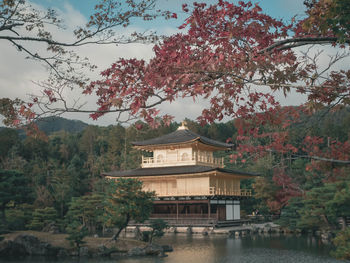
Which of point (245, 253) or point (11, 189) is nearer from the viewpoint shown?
point (245, 253)

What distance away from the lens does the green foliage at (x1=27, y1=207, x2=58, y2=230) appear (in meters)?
21.0

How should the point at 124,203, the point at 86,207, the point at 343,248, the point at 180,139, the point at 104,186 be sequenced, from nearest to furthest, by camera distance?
the point at 343,248, the point at 124,203, the point at 86,207, the point at 180,139, the point at 104,186

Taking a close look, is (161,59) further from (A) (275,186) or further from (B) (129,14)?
(A) (275,186)

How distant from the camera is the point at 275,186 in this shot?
2994cm

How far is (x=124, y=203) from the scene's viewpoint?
16.5 meters

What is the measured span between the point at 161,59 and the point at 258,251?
1291 centimetres

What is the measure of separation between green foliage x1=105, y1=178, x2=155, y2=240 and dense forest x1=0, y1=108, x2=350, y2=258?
394cm

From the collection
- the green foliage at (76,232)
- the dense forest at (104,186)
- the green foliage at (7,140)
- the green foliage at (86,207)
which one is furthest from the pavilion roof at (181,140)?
the green foliage at (7,140)

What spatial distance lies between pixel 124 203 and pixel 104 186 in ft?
57.1

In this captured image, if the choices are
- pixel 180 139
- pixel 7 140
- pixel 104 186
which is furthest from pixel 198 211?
pixel 7 140

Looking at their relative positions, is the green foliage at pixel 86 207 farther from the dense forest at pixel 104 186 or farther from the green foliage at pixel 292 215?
the green foliage at pixel 292 215

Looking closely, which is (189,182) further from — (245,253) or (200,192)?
(245,253)

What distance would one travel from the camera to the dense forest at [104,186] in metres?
14.9

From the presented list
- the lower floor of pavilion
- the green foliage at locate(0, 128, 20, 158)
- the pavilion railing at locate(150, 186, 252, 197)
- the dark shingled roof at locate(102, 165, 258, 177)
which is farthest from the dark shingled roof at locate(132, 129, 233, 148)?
the green foliage at locate(0, 128, 20, 158)
